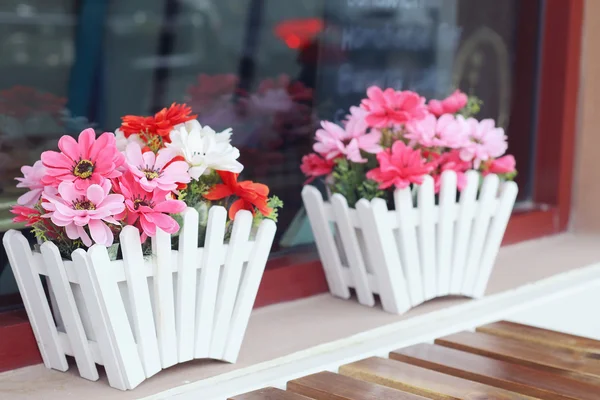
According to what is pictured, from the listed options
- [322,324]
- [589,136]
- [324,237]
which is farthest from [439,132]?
[589,136]

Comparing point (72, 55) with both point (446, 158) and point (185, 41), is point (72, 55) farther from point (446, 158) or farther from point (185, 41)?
point (446, 158)

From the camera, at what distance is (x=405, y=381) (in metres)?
1.43

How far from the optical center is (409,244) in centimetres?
173

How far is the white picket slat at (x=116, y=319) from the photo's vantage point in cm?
125

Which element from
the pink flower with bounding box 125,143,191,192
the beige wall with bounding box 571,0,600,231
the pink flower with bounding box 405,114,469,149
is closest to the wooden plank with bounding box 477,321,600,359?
the pink flower with bounding box 405,114,469,149

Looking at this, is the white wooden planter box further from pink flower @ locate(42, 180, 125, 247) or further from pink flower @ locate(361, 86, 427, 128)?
pink flower @ locate(42, 180, 125, 247)

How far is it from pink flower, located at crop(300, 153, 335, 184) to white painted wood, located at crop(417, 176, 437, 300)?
19cm

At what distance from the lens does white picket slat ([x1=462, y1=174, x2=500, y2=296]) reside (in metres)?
1.83

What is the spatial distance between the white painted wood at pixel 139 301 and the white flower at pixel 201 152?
148 mm

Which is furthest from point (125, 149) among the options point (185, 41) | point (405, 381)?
point (405, 381)

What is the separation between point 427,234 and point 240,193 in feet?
1.58

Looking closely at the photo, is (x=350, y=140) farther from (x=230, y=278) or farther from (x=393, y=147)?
(x=230, y=278)

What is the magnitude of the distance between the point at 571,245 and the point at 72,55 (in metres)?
1.53

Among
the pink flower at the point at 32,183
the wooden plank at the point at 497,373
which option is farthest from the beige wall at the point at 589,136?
the pink flower at the point at 32,183
